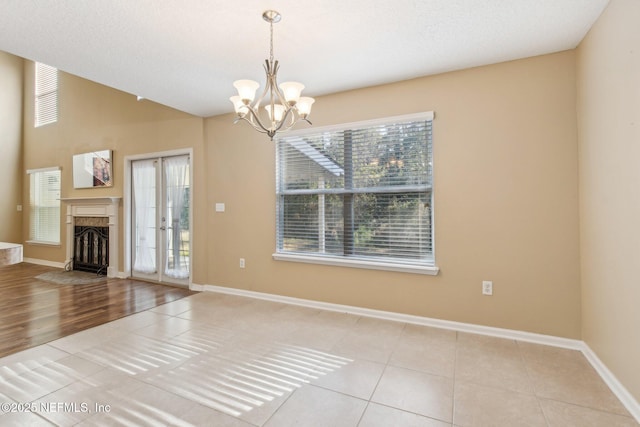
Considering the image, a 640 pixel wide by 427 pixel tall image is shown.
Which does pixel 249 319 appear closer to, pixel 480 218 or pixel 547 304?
pixel 480 218

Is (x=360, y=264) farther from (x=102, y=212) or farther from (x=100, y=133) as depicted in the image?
(x=100, y=133)

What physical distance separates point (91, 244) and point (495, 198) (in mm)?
6332

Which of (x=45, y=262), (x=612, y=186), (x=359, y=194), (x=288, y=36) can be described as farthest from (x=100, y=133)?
(x=612, y=186)

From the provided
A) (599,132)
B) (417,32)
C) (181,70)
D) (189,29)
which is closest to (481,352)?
(599,132)

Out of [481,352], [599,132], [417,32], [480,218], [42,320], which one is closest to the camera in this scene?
[599,132]

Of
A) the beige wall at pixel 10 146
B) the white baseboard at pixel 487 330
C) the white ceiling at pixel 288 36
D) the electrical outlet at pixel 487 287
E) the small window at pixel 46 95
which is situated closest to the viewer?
the white baseboard at pixel 487 330

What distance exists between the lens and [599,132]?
2100 mm

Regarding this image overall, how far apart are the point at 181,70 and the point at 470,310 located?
3.50m

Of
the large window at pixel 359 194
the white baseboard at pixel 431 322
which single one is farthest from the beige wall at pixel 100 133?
the large window at pixel 359 194

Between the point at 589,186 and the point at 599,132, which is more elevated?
the point at 599,132

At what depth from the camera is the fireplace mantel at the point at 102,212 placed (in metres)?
5.06

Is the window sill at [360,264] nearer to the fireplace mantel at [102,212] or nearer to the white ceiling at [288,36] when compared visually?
the white ceiling at [288,36]

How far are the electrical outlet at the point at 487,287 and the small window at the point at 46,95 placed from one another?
307 inches

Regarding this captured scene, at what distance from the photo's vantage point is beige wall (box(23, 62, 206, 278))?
14.6ft
